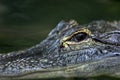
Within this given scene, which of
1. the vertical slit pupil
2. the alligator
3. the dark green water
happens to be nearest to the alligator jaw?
the alligator

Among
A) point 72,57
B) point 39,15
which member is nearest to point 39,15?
point 39,15

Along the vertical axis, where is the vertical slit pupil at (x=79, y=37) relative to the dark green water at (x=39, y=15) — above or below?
below

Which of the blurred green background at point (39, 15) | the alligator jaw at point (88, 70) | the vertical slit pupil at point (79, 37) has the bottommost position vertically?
the alligator jaw at point (88, 70)

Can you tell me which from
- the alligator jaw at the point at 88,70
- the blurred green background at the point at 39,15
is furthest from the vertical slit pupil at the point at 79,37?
the blurred green background at the point at 39,15

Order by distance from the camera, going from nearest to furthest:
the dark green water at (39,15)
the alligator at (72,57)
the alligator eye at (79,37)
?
the alligator at (72,57), the alligator eye at (79,37), the dark green water at (39,15)

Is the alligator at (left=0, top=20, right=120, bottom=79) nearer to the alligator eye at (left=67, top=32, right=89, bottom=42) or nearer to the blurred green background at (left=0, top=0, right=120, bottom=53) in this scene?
the alligator eye at (left=67, top=32, right=89, bottom=42)

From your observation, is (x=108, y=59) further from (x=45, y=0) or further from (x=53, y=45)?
(x=45, y=0)

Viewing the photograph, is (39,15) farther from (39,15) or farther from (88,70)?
(88,70)

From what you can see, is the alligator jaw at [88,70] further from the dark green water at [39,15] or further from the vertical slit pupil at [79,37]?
the dark green water at [39,15]
